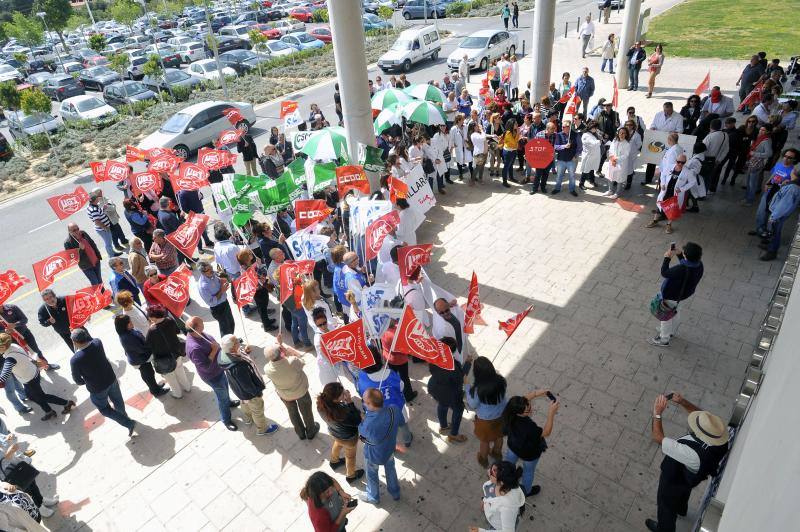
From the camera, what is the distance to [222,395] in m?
7.07

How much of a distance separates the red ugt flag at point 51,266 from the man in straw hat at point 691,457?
892 centimetres

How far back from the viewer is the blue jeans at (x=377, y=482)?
5.73m

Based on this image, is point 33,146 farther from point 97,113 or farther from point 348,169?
point 348,169

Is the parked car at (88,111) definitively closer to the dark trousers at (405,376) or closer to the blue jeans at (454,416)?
the dark trousers at (405,376)

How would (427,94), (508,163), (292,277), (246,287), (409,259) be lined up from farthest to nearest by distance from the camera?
Result: (427,94), (508,163), (246,287), (292,277), (409,259)

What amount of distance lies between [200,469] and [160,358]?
166 cm

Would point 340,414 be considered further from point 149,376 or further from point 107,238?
point 107,238

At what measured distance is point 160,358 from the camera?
7320mm

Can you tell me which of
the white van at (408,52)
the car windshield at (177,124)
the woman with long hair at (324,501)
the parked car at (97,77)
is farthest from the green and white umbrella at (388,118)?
the parked car at (97,77)

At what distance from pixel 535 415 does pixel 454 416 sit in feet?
4.16

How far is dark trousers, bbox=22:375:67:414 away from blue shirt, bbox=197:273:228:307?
2573 mm

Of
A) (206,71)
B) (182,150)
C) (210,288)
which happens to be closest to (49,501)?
(210,288)

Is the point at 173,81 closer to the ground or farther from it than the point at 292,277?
closer to the ground

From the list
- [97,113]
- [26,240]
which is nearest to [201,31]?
[97,113]
